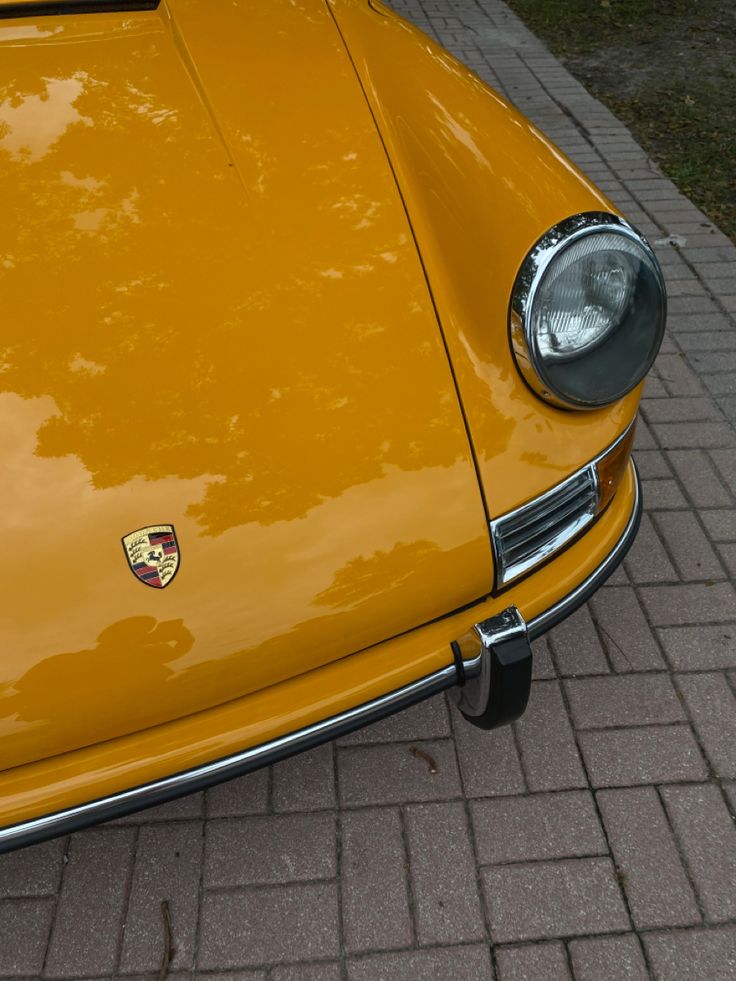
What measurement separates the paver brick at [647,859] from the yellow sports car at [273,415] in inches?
17.0

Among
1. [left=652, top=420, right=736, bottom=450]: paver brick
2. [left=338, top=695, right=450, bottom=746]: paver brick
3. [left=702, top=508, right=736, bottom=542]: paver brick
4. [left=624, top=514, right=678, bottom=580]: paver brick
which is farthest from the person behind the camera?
[left=652, top=420, right=736, bottom=450]: paver brick

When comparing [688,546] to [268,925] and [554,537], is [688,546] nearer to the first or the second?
[554,537]

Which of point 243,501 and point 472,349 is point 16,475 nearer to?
point 243,501

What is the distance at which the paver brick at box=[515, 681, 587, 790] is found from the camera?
1.75 meters

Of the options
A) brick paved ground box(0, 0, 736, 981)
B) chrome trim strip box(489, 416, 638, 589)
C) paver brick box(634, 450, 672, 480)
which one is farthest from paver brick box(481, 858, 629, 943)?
paver brick box(634, 450, 672, 480)

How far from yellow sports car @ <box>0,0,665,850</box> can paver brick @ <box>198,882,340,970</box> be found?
0.46 meters

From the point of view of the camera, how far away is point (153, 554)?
1.19 m

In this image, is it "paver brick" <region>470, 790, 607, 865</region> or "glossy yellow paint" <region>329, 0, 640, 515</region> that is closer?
"glossy yellow paint" <region>329, 0, 640, 515</region>

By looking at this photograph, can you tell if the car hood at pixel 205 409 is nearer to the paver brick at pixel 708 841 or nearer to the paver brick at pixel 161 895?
the paver brick at pixel 161 895

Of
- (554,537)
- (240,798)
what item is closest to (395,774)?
(240,798)

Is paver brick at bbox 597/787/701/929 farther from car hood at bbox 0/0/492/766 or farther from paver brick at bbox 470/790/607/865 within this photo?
car hood at bbox 0/0/492/766

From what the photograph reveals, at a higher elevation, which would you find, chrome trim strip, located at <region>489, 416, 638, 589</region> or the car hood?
the car hood

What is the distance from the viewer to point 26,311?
136 cm

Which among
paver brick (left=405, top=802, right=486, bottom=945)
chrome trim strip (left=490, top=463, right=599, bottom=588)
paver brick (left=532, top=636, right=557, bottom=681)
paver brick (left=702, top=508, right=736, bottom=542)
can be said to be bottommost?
paver brick (left=702, top=508, right=736, bottom=542)
